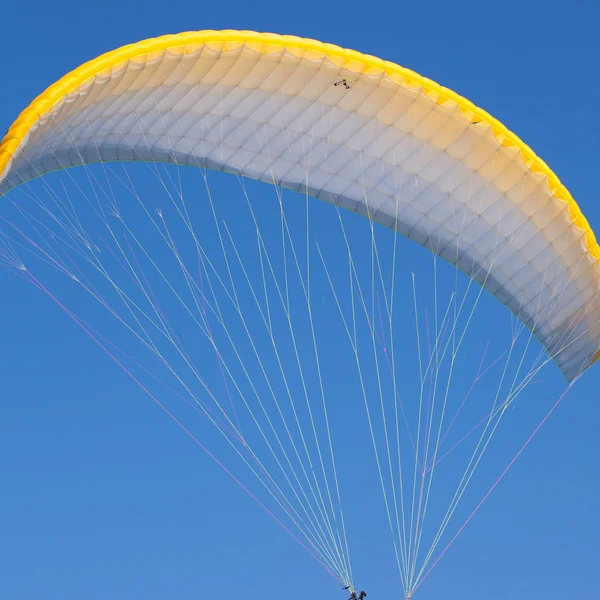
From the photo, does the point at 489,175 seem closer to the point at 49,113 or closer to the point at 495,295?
the point at 495,295

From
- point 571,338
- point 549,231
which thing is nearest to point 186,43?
point 549,231

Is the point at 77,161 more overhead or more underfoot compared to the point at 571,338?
more underfoot

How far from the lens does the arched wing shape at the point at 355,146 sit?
1994 centimetres

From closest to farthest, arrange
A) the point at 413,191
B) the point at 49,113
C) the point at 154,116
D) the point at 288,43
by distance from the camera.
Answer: the point at 49,113, the point at 288,43, the point at 154,116, the point at 413,191

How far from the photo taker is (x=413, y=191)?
897 inches

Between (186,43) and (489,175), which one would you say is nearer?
(186,43)

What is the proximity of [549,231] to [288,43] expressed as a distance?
5366 mm

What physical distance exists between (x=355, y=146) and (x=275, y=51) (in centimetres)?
266

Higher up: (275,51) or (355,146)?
(355,146)

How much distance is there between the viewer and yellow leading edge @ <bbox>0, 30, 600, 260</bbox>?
60.2 ft

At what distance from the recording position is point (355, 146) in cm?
2214

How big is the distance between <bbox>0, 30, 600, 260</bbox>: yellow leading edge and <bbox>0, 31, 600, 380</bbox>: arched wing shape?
22 mm

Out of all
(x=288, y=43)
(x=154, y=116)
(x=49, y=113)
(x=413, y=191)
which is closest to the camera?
(x=49, y=113)

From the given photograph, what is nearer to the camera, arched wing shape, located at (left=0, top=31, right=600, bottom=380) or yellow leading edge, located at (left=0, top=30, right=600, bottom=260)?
yellow leading edge, located at (left=0, top=30, right=600, bottom=260)
